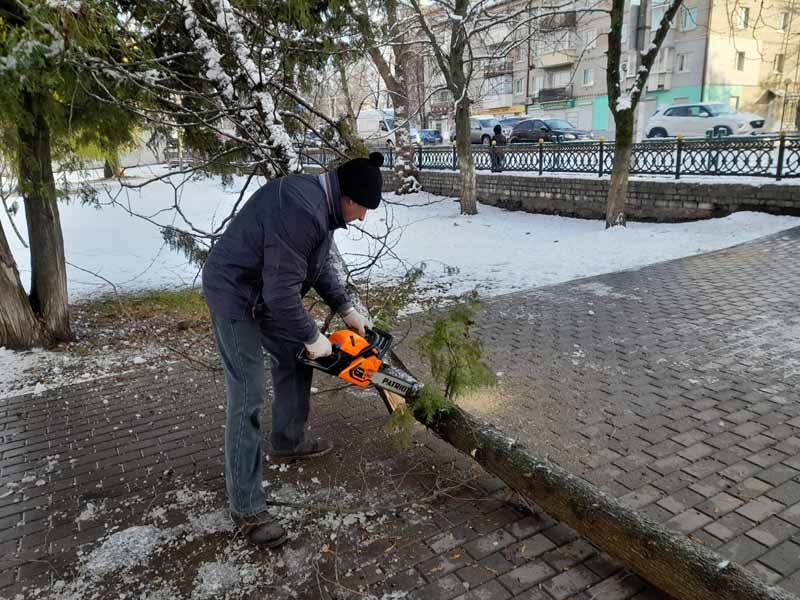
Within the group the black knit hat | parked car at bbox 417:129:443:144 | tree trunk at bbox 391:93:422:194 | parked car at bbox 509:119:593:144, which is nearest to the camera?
the black knit hat

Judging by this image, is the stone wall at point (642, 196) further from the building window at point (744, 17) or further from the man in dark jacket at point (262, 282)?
the man in dark jacket at point (262, 282)

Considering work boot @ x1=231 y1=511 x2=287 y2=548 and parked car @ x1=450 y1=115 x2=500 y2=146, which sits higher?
parked car @ x1=450 y1=115 x2=500 y2=146

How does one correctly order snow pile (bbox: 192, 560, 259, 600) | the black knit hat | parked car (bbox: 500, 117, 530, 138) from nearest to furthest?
snow pile (bbox: 192, 560, 259, 600) < the black knit hat < parked car (bbox: 500, 117, 530, 138)

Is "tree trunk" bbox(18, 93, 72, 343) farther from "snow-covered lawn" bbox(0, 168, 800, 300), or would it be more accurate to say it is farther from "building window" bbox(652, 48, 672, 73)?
"building window" bbox(652, 48, 672, 73)

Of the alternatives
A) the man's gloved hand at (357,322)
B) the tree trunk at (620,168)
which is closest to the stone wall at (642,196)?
the tree trunk at (620,168)

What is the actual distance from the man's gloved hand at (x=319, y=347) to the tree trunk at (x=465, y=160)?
12.7 m

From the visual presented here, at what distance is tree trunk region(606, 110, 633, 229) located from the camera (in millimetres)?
11008

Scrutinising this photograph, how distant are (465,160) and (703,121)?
9.84 metres

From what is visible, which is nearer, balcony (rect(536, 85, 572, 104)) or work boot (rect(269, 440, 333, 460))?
work boot (rect(269, 440, 333, 460))

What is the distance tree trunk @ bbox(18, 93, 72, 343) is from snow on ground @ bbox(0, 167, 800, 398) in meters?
0.41

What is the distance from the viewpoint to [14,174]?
6230 millimetres

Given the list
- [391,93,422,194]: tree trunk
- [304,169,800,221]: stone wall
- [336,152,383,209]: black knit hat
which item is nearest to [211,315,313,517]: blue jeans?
[336,152,383,209]: black knit hat

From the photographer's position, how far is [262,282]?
271cm

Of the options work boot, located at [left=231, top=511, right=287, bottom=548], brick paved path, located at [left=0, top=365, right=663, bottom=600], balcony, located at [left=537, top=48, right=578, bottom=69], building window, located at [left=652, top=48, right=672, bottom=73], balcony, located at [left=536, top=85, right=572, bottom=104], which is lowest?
brick paved path, located at [left=0, top=365, right=663, bottom=600]
